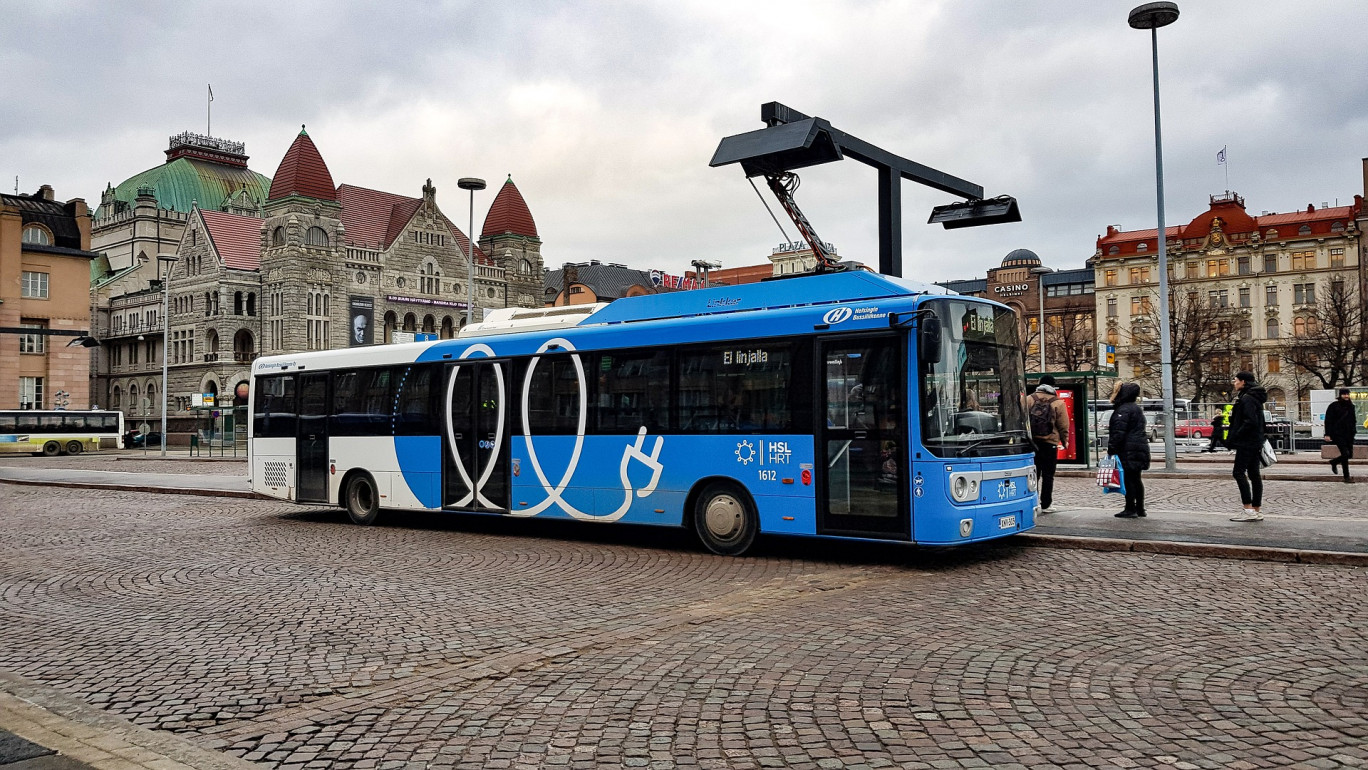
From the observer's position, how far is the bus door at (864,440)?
10.5 metres

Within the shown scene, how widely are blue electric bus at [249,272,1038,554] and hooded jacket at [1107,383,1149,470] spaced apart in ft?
9.83

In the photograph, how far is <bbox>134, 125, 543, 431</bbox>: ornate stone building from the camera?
88.9 meters

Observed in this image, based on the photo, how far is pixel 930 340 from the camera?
10148 millimetres

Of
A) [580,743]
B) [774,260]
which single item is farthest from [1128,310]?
[580,743]

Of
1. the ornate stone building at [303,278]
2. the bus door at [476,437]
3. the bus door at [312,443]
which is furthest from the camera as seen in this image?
the ornate stone building at [303,278]

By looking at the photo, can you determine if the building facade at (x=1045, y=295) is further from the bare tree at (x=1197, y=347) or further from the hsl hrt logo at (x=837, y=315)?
the hsl hrt logo at (x=837, y=315)

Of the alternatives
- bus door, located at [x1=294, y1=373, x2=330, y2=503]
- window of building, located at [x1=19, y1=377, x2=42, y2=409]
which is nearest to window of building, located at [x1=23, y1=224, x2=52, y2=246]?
window of building, located at [x1=19, y1=377, x2=42, y2=409]

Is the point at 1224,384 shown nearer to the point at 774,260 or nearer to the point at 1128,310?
the point at 1128,310

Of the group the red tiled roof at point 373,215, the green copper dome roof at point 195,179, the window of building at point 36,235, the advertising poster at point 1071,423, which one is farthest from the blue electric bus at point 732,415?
the green copper dome roof at point 195,179

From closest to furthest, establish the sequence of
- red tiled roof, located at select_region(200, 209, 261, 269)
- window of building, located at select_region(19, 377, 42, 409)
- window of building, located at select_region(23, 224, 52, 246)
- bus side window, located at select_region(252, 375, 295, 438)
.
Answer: bus side window, located at select_region(252, 375, 295, 438)
window of building, located at select_region(19, 377, 42, 409)
window of building, located at select_region(23, 224, 52, 246)
red tiled roof, located at select_region(200, 209, 261, 269)

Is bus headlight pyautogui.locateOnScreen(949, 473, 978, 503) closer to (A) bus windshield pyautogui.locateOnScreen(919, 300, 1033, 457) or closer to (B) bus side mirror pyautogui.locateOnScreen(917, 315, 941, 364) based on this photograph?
(A) bus windshield pyautogui.locateOnScreen(919, 300, 1033, 457)

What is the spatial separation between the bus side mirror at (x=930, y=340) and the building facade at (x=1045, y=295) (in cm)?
8647

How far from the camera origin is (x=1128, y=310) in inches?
3846

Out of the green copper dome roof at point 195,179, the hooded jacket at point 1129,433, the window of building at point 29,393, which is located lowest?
the hooded jacket at point 1129,433
